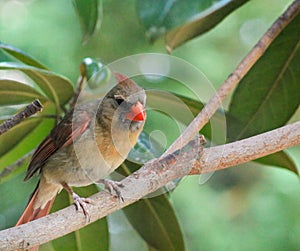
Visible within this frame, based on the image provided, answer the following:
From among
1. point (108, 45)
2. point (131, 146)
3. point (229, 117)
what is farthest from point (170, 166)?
point (108, 45)

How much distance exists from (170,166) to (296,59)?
23.0 inches

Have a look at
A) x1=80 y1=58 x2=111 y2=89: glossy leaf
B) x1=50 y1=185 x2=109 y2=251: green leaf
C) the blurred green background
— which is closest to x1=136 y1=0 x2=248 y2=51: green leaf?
x1=80 y1=58 x2=111 y2=89: glossy leaf

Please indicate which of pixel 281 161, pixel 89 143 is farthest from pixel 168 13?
pixel 281 161

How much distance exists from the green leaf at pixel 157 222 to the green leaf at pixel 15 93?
0.35 metres

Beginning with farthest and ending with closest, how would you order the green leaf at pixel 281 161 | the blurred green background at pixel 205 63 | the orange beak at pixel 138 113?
the blurred green background at pixel 205 63 < the green leaf at pixel 281 161 < the orange beak at pixel 138 113

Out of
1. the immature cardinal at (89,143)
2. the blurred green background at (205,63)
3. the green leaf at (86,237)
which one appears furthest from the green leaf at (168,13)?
the blurred green background at (205,63)

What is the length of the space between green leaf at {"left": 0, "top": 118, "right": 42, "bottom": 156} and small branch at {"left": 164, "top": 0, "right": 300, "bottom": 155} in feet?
1.78

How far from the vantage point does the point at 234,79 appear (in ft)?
4.57

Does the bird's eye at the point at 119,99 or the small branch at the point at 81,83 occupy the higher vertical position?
the bird's eye at the point at 119,99

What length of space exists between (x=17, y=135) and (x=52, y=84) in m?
0.20

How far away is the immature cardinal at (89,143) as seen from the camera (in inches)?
55.6

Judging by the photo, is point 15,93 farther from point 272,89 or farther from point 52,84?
point 272,89

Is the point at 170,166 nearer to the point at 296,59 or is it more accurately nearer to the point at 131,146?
the point at 131,146

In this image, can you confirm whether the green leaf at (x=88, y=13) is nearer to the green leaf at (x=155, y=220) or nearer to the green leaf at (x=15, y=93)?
the green leaf at (x=15, y=93)
